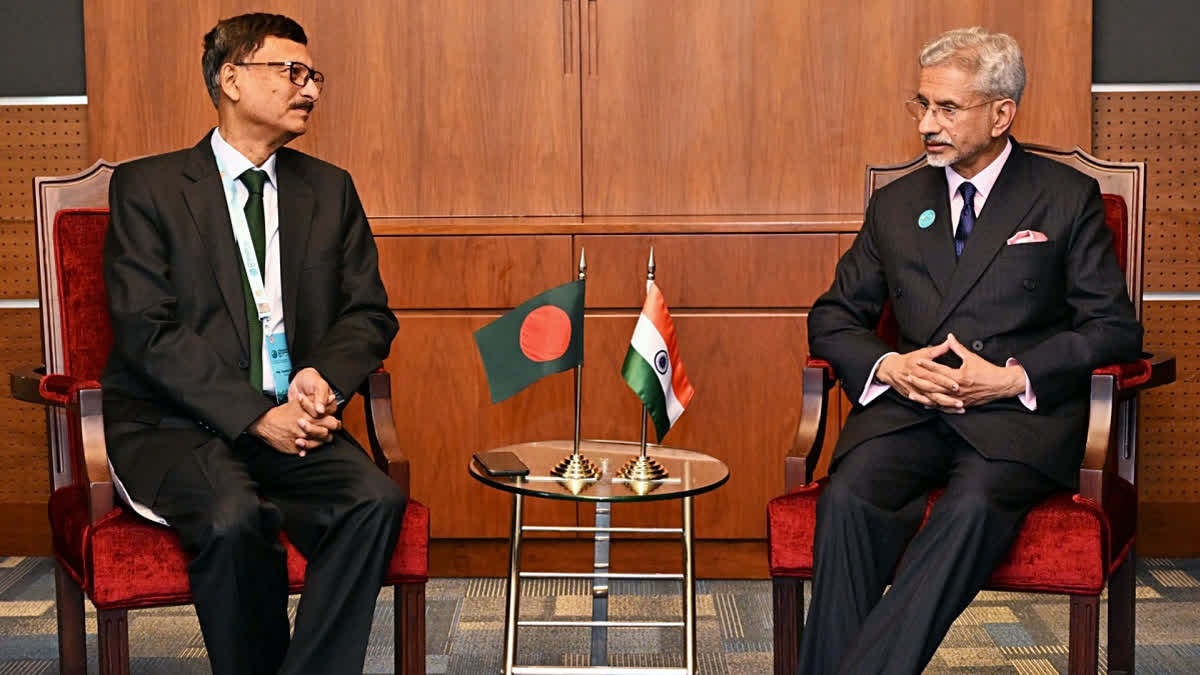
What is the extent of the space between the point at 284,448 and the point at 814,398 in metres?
1.35

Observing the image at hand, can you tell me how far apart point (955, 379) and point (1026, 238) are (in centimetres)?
46

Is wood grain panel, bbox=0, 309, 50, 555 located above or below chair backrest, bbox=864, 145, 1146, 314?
below

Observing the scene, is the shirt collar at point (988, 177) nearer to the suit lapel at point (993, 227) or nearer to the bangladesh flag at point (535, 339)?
the suit lapel at point (993, 227)

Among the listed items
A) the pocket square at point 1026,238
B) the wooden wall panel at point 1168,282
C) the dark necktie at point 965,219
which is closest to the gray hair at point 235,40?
the dark necktie at point 965,219

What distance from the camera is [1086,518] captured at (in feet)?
9.70

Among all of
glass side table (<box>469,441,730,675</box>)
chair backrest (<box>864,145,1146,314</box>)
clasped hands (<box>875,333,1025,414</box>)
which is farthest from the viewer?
chair backrest (<box>864,145,1146,314</box>)

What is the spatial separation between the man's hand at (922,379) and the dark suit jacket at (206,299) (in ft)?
4.30

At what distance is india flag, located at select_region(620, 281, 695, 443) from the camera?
128 inches

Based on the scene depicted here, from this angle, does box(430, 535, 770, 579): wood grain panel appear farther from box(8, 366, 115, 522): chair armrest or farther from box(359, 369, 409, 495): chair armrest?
box(8, 366, 115, 522): chair armrest

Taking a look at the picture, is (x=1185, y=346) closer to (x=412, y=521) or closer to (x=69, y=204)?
(x=412, y=521)

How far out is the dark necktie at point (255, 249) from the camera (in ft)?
10.8

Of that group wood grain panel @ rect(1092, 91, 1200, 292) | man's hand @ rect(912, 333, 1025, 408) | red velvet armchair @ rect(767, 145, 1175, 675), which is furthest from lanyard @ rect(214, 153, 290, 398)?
wood grain panel @ rect(1092, 91, 1200, 292)

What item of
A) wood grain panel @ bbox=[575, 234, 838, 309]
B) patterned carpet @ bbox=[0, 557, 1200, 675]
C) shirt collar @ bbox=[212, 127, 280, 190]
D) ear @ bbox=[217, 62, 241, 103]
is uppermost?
ear @ bbox=[217, 62, 241, 103]

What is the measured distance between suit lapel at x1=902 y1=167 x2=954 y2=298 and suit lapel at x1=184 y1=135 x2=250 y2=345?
1750mm
